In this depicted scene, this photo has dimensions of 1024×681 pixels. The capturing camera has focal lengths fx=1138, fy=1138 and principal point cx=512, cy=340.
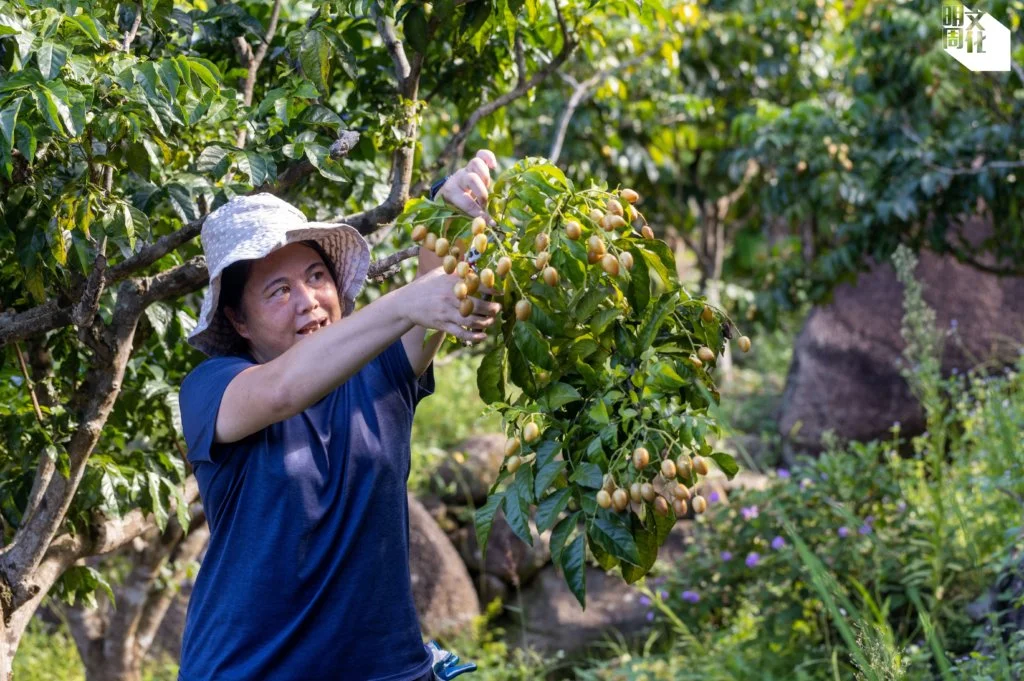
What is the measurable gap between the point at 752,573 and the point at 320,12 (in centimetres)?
266

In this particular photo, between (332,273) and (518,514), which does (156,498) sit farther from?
(518,514)

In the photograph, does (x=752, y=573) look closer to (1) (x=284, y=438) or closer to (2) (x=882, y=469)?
(2) (x=882, y=469)

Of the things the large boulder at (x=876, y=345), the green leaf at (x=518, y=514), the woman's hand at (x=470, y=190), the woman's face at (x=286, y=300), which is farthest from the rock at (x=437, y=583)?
the woman's hand at (x=470, y=190)

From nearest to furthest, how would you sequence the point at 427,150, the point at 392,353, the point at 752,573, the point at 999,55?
the point at 392,353 → the point at 752,573 → the point at 999,55 → the point at 427,150

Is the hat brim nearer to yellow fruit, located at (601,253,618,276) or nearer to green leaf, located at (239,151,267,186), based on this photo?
green leaf, located at (239,151,267,186)

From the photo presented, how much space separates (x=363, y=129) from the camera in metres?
2.53

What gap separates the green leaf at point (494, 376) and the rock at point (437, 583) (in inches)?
126

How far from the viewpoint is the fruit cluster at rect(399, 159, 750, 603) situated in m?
1.62

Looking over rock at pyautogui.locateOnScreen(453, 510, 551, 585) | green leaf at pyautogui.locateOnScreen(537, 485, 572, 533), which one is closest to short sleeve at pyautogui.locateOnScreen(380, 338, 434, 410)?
green leaf at pyautogui.locateOnScreen(537, 485, 572, 533)

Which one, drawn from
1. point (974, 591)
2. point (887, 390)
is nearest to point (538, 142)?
point (887, 390)

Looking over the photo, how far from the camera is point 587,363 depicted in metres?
1.78

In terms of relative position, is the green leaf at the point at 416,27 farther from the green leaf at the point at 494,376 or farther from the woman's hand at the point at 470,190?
the green leaf at the point at 494,376

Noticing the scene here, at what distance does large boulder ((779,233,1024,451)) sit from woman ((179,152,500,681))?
15.3ft

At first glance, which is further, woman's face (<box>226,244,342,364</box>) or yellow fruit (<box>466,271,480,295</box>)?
woman's face (<box>226,244,342,364</box>)
